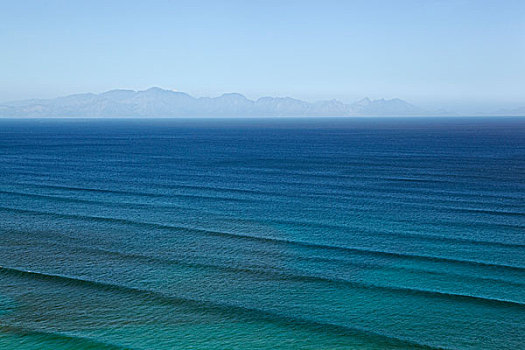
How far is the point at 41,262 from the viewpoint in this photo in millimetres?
31359

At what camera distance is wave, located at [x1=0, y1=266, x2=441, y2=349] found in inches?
880

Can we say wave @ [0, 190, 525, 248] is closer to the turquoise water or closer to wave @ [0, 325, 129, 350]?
the turquoise water

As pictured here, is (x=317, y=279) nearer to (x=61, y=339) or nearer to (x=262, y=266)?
(x=262, y=266)

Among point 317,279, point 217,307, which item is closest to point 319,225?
point 317,279

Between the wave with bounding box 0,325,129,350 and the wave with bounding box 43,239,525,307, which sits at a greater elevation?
the wave with bounding box 43,239,525,307

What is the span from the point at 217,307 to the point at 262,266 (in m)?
6.32

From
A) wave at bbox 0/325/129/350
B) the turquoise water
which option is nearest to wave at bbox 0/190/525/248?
the turquoise water

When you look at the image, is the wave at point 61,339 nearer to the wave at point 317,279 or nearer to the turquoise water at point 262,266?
the turquoise water at point 262,266

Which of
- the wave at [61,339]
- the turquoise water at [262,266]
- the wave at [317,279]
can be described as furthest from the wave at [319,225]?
the wave at [61,339]

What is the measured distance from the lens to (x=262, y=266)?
102 feet

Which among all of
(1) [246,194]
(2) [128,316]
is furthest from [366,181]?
(2) [128,316]

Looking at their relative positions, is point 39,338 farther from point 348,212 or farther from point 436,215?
point 436,215

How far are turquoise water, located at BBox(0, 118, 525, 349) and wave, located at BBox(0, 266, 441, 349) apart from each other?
10 cm

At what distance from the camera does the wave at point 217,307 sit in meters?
22.3
